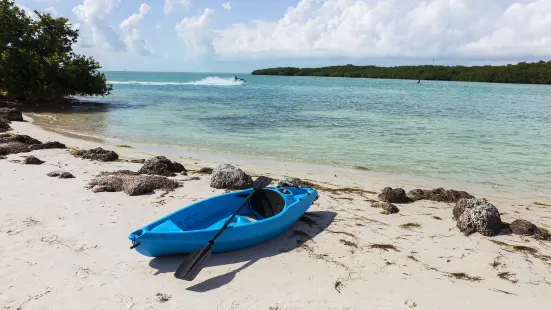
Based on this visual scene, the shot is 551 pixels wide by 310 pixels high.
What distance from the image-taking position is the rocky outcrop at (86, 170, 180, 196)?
7.33 meters

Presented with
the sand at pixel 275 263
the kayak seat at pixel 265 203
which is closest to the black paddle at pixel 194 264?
the sand at pixel 275 263

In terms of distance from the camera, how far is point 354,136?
16141 mm

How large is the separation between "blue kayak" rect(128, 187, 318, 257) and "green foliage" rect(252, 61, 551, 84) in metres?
110

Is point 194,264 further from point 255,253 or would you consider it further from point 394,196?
point 394,196

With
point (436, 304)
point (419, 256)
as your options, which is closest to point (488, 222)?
point (419, 256)

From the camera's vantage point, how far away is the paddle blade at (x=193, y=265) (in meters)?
4.36

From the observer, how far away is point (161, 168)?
8.99 meters

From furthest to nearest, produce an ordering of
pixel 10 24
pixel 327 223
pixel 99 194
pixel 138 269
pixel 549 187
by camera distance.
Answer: pixel 10 24 < pixel 549 187 < pixel 99 194 < pixel 327 223 < pixel 138 269

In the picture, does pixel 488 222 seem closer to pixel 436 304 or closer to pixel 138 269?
pixel 436 304

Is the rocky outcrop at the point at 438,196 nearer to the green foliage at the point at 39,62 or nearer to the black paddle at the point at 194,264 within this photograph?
the black paddle at the point at 194,264

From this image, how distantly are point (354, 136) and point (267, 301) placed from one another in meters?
12.7

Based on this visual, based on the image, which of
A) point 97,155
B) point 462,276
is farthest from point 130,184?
point 462,276

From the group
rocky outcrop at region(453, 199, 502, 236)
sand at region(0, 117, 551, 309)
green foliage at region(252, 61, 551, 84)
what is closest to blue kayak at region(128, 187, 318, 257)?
sand at region(0, 117, 551, 309)

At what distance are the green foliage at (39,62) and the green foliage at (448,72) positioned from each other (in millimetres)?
105322
